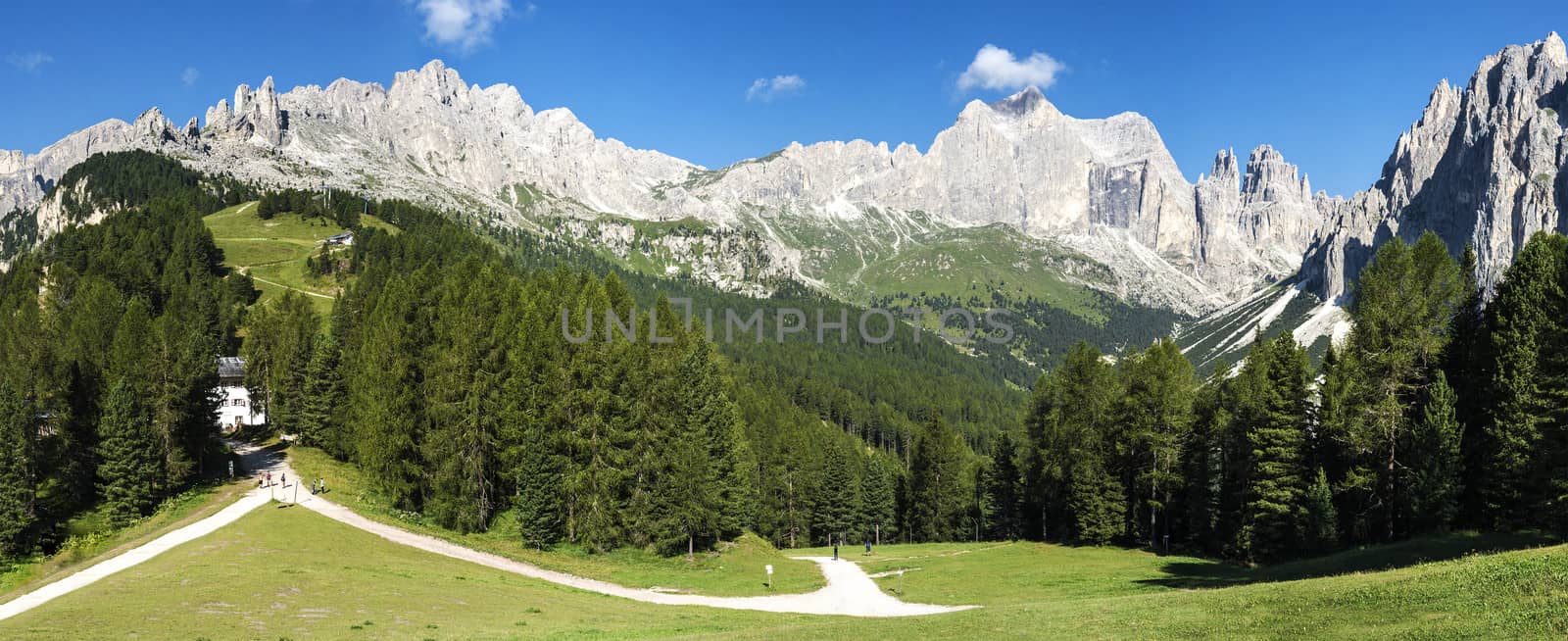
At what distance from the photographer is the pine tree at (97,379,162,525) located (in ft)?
170

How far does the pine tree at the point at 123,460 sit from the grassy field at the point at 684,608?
7974mm

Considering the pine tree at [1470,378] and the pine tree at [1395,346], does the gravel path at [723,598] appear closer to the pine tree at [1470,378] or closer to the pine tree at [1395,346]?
the pine tree at [1395,346]

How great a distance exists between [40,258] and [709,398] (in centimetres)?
14075

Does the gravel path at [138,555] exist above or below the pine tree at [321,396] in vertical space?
below

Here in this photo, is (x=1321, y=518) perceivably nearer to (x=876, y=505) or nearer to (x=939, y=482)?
(x=939, y=482)

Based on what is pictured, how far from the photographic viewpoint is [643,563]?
5241cm

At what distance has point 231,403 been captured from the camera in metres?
101

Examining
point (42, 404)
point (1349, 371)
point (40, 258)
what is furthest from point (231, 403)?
point (1349, 371)

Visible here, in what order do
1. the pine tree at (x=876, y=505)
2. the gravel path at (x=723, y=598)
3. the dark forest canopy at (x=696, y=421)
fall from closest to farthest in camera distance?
the dark forest canopy at (x=696, y=421)
the gravel path at (x=723, y=598)
the pine tree at (x=876, y=505)

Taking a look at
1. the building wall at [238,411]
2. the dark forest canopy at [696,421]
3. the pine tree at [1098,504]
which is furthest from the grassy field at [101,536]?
the pine tree at [1098,504]

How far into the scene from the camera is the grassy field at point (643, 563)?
48.1 m

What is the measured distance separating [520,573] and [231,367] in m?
76.8

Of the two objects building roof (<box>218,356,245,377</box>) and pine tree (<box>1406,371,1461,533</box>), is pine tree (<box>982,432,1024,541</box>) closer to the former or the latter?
pine tree (<box>1406,371,1461,533</box>)

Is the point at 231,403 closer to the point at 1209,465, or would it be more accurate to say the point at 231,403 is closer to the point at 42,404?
the point at 42,404
